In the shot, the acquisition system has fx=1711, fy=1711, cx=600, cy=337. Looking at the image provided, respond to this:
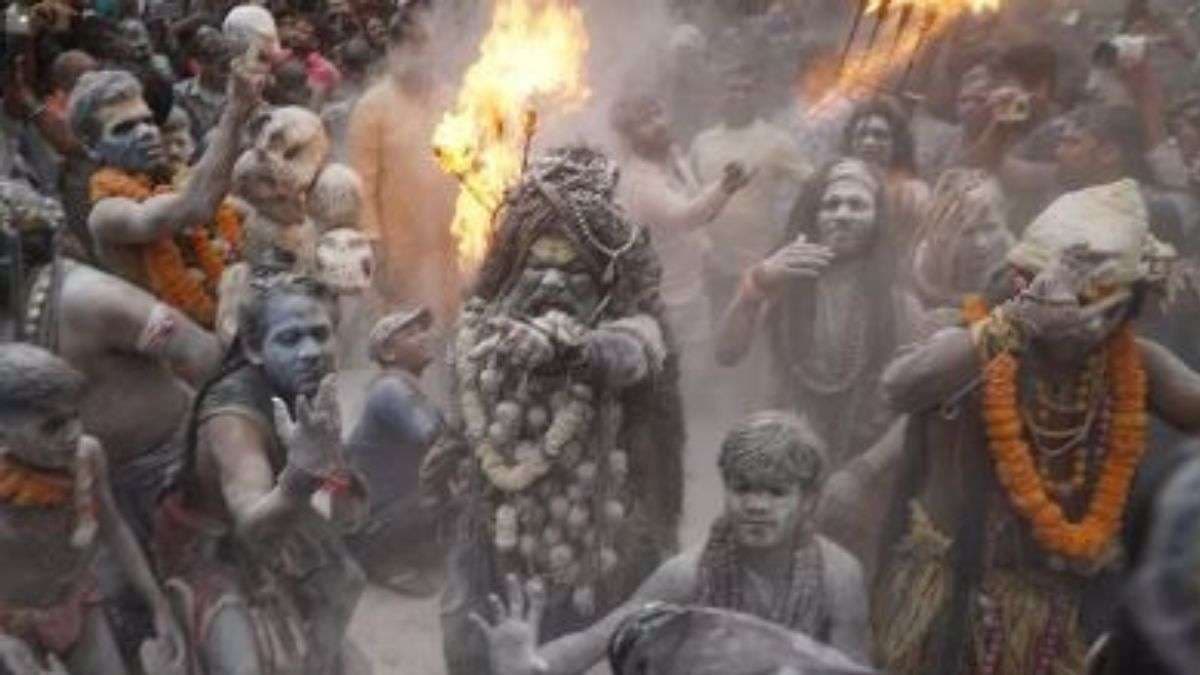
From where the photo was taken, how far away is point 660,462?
204 inches

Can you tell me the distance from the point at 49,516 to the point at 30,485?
4.4 inches

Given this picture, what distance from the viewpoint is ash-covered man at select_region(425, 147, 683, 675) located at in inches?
194

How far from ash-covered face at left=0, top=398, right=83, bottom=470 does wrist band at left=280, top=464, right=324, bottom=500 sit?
567mm

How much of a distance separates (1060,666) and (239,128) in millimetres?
3331

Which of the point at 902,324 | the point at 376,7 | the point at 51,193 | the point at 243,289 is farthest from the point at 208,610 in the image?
the point at 376,7

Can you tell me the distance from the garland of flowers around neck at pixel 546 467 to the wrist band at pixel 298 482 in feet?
1.88

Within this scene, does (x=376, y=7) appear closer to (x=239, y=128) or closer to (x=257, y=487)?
(x=239, y=128)

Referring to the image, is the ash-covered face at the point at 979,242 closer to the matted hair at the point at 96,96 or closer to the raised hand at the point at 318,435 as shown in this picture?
the raised hand at the point at 318,435

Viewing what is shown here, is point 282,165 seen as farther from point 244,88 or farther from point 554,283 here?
point 554,283

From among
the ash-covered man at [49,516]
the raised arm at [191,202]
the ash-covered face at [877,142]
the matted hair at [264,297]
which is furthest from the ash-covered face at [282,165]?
the ash-covered man at [49,516]

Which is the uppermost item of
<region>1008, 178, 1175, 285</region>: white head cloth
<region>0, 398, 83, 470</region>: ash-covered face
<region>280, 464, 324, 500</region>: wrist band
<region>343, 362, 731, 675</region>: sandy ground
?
<region>1008, 178, 1175, 285</region>: white head cloth

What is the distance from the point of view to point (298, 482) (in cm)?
459

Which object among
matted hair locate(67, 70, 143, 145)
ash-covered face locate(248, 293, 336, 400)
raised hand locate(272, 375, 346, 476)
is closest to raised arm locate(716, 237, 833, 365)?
ash-covered face locate(248, 293, 336, 400)

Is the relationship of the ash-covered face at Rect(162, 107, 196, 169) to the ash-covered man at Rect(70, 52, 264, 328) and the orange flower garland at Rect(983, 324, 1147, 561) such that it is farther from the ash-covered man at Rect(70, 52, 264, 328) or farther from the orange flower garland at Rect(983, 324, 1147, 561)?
the orange flower garland at Rect(983, 324, 1147, 561)
